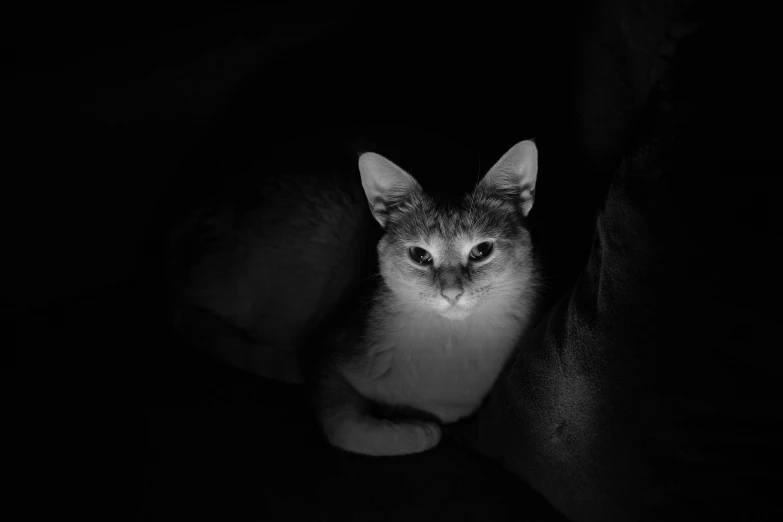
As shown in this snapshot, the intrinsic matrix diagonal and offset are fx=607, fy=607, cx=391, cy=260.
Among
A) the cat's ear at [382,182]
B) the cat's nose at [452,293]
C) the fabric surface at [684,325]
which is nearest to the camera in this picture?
the fabric surface at [684,325]

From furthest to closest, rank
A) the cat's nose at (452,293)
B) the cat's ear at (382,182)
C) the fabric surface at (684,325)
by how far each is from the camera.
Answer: the cat's ear at (382,182) < the cat's nose at (452,293) < the fabric surface at (684,325)

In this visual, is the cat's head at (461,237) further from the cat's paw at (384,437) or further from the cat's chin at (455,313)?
the cat's paw at (384,437)

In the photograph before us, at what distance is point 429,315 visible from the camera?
141 centimetres

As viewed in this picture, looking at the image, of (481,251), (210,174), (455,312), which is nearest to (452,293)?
(455,312)

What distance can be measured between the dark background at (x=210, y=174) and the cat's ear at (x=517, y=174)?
0.15 m

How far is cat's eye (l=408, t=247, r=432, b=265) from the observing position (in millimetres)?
1411

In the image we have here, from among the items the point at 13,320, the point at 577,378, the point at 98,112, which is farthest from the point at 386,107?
the point at 13,320

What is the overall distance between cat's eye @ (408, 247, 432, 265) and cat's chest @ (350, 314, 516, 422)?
15cm

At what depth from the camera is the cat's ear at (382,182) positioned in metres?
1.38

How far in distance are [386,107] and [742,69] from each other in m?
1.05

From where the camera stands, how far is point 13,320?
6.39ft

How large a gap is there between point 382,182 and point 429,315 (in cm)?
33

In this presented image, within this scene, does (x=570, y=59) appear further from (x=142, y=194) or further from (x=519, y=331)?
(x=142, y=194)

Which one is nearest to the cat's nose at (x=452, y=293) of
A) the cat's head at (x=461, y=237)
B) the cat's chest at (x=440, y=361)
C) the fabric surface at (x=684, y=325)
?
the cat's head at (x=461, y=237)
